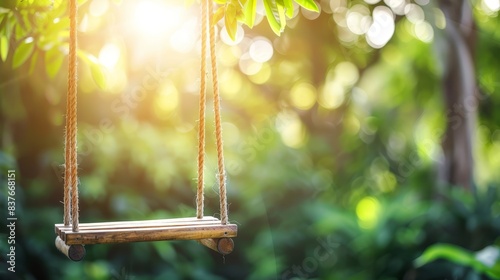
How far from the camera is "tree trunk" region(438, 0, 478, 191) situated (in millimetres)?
5203

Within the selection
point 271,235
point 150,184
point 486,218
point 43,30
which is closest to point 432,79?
point 486,218

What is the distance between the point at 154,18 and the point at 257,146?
187cm

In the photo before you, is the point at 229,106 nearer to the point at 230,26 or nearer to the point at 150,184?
the point at 150,184

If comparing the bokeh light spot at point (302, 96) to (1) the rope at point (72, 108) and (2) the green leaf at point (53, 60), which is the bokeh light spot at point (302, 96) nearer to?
(2) the green leaf at point (53, 60)

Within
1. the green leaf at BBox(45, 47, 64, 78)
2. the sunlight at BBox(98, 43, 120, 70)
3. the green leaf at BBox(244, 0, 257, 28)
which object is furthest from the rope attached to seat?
the sunlight at BBox(98, 43, 120, 70)

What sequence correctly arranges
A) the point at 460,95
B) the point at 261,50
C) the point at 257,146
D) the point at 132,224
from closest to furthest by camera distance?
1. the point at 132,224
2. the point at 460,95
3. the point at 257,146
4. the point at 261,50

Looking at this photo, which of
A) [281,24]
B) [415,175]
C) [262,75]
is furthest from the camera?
[262,75]

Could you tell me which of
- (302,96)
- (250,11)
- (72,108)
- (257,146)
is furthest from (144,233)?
(302,96)

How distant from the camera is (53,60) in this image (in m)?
2.19

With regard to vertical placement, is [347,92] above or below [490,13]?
below

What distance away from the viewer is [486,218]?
4.70 m

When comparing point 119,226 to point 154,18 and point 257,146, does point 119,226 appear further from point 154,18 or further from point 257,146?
point 257,146

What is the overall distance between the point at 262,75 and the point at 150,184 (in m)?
2.41

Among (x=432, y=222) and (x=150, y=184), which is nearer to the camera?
(x=150, y=184)
